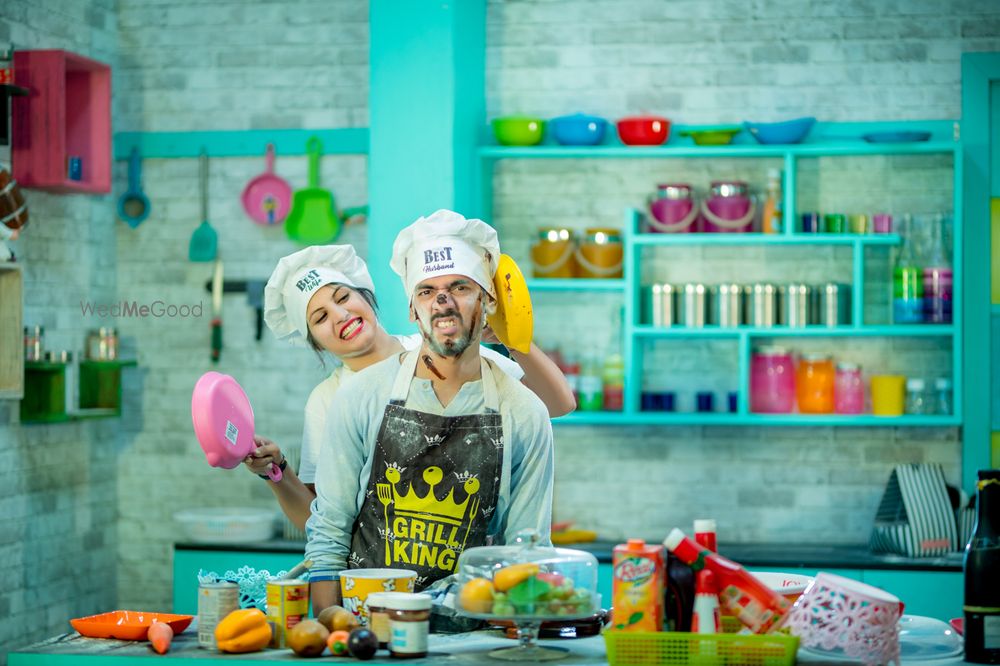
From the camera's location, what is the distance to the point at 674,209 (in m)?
5.89

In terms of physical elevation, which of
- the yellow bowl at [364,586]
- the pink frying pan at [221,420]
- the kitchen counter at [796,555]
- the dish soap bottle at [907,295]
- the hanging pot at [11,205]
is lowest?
the kitchen counter at [796,555]

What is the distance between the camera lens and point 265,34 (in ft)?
20.9

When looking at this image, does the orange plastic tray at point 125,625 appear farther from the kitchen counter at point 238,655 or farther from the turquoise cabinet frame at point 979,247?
the turquoise cabinet frame at point 979,247

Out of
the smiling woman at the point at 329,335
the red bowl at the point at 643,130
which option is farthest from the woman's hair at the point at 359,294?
the red bowl at the point at 643,130

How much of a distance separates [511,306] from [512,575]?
0.89 m

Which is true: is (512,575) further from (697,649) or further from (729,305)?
(729,305)

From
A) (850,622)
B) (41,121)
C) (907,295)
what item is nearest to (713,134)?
(907,295)

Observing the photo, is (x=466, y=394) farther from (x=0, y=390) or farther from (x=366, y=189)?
(x=366, y=189)

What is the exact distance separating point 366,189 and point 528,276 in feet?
2.87

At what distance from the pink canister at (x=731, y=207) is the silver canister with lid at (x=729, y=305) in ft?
0.85

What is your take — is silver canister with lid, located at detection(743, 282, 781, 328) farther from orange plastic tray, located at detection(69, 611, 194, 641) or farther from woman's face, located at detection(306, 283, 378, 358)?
orange plastic tray, located at detection(69, 611, 194, 641)

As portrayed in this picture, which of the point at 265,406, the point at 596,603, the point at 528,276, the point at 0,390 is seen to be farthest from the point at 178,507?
the point at 596,603

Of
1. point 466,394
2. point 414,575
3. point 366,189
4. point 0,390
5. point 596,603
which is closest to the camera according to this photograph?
point 596,603

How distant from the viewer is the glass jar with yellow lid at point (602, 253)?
5934mm
